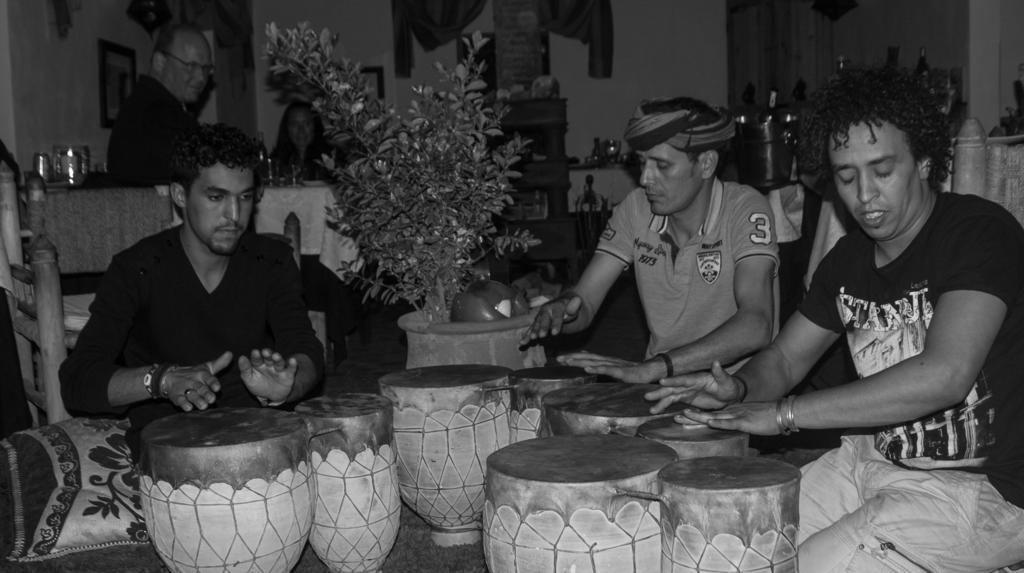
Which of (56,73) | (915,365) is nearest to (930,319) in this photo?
(915,365)

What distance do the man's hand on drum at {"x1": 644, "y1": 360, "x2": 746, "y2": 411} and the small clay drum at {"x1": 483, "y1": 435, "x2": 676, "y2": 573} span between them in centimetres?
27

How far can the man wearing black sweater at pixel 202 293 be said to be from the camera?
278 centimetres

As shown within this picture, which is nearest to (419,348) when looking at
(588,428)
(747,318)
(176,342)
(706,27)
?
(176,342)

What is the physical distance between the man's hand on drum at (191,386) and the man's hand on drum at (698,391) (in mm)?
1001

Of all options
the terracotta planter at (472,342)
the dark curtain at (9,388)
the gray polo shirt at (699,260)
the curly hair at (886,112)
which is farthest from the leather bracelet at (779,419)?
the dark curtain at (9,388)

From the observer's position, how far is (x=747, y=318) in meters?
2.84

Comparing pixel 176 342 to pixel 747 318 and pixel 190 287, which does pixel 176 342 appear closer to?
pixel 190 287

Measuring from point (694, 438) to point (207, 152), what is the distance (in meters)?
1.61

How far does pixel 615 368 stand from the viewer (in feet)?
8.57

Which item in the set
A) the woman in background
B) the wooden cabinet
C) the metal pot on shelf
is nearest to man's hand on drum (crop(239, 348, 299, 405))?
the metal pot on shelf

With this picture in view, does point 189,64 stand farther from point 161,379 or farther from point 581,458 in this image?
point 581,458

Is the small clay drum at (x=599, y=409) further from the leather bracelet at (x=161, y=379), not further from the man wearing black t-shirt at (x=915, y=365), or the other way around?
the leather bracelet at (x=161, y=379)

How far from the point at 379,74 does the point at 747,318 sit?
976 centimetres

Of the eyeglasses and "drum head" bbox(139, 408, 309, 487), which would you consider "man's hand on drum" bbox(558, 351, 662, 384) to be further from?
the eyeglasses
